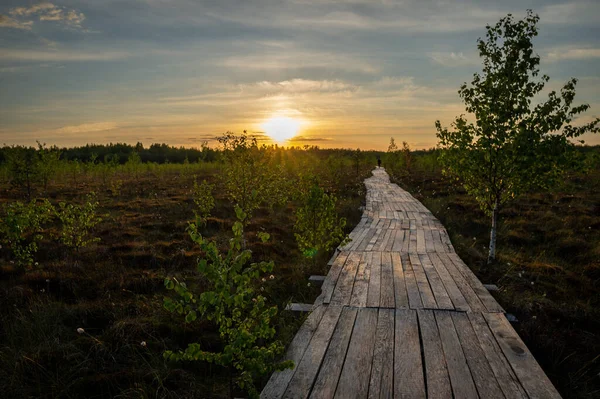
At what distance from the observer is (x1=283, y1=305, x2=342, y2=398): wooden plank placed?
3.14 metres

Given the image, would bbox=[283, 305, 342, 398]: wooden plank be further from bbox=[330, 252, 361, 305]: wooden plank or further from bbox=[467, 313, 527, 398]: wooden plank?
bbox=[467, 313, 527, 398]: wooden plank

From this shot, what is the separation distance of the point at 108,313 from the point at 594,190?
26.7 metres

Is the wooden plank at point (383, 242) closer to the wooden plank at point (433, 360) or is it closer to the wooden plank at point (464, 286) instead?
the wooden plank at point (464, 286)

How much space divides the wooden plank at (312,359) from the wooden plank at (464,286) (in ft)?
6.38

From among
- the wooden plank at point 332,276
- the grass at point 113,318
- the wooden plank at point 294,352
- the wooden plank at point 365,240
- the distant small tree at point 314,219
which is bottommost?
the grass at point 113,318

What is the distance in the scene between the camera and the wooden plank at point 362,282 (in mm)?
5120

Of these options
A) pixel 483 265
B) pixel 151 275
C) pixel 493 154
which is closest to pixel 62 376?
pixel 151 275

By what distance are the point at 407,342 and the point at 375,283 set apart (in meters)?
1.95

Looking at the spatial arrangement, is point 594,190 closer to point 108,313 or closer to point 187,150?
point 108,313

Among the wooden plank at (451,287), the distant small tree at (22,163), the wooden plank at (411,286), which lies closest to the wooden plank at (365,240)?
the wooden plank at (411,286)

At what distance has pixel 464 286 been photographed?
18.6ft

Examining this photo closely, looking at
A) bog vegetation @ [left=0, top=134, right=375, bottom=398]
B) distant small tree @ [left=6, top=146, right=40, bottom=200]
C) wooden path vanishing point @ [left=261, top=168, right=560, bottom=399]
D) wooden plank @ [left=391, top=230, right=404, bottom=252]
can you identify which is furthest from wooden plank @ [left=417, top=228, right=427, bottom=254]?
distant small tree @ [left=6, top=146, right=40, bottom=200]

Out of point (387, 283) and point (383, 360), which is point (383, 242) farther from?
point (383, 360)

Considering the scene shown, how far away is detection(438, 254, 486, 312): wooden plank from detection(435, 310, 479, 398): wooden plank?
618 millimetres
